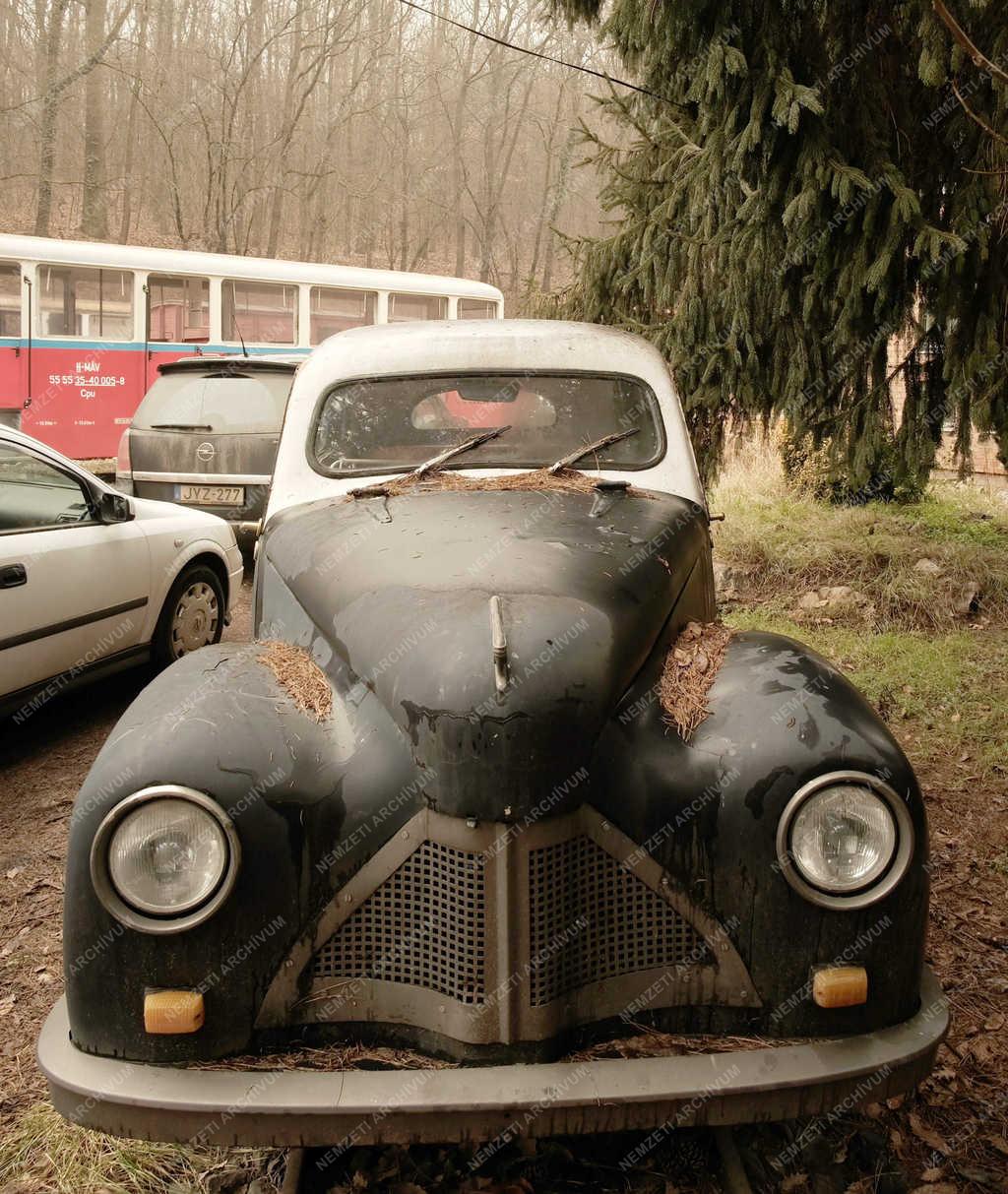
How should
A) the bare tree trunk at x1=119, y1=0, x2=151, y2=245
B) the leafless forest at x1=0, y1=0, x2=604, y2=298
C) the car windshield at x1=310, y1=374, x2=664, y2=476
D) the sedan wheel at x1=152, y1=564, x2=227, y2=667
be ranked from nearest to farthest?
1. the car windshield at x1=310, y1=374, x2=664, y2=476
2. the sedan wheel at x1=152, y1=564, x2=227, y2=667
3. the leafless forest at x1=0, y1=0, x2=604, y2=298
4. the bare tree trunk at x1=119, y1=0, x2=151, y2=245

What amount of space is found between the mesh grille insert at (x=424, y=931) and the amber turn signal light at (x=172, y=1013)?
0.25 meters

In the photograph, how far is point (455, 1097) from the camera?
1975 millimetres

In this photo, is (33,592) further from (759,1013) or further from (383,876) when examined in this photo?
(759,1013)

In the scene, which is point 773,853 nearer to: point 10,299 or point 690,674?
point 690,674

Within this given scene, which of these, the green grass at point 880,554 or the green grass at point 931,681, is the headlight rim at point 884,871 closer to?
the green grass at point 931,681

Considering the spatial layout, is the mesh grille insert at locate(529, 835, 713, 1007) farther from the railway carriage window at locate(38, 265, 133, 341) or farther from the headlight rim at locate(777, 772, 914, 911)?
the railway carriage window at locate(38, 265, 133, 341)

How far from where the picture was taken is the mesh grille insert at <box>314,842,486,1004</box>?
2.08 meters

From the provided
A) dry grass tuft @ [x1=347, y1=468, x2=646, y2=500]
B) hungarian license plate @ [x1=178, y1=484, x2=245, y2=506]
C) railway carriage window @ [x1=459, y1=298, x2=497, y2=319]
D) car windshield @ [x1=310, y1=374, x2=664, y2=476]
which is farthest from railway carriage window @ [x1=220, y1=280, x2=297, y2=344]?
dry grass tuft @ [x1=347, y1=468, x2=646, y2=500]

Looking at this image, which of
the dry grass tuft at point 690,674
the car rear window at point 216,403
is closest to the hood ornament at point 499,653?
the dry grass tuft at point 690,674

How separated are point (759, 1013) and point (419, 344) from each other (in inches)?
114

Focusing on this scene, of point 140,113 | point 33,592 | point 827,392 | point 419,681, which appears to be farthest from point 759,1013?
point 140,113

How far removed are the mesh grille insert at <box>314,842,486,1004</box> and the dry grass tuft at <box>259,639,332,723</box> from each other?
1.50 ft

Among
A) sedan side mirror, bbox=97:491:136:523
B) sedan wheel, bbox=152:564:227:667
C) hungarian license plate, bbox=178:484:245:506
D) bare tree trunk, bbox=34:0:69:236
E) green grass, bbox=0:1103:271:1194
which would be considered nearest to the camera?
green grass, bbox=0:1103:271:1194

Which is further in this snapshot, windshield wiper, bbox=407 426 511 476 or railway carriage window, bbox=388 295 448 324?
railway carriage window, bbox=388 295 448 324
